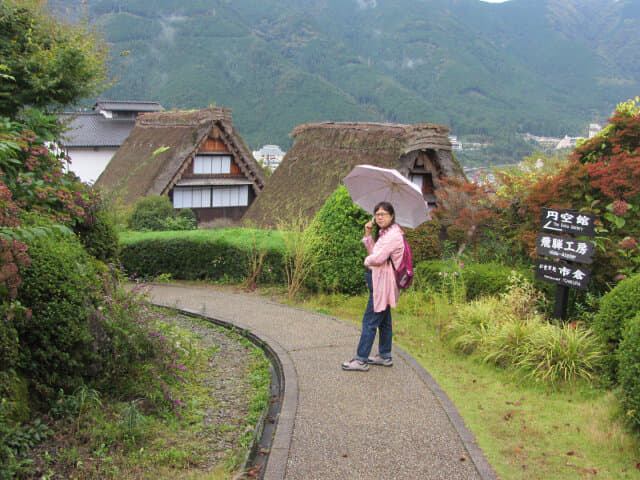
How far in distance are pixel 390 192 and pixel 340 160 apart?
30.6 ft

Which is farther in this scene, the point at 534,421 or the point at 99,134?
the point at 99,134

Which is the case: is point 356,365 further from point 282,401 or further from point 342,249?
point 342,249

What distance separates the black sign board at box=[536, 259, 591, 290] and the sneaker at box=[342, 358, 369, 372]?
266 centimetres

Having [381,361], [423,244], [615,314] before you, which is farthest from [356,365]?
[423,244]

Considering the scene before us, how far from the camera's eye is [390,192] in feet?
23.5

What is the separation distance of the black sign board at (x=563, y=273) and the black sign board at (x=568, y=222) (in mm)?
436

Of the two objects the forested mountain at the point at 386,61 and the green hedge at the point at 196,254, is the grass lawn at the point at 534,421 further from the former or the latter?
the forested mountain at the point at 386,61

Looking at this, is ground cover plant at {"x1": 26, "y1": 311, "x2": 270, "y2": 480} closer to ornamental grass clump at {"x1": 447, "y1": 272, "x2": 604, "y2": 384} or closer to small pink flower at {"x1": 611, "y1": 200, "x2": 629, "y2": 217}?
ornamental grass clump at {"x1": 447, "y1": 272, "x2": 604, "y2": 384}

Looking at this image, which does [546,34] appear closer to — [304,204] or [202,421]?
[304,204]

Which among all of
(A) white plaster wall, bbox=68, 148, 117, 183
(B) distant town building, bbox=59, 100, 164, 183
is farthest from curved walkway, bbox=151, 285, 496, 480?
(A) white plaster wall, bbox=68, 148, 117, 183

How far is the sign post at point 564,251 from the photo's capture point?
670 centimetres

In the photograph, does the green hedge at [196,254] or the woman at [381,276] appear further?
the green hedge at [196,254]

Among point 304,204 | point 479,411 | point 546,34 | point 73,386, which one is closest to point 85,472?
point 73,386

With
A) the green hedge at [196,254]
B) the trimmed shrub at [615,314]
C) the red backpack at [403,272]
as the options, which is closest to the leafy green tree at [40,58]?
the green hedge at [196,254]
